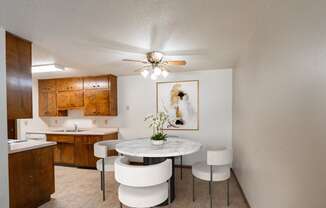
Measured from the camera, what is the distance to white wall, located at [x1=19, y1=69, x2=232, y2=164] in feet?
12.7

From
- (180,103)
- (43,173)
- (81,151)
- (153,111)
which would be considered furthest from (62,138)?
(180,103)

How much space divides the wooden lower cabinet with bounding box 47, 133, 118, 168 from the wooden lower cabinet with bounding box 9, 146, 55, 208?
128 cm

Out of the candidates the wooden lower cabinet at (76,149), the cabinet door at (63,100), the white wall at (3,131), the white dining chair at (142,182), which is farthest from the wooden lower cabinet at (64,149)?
the white dining chair at (142,182)

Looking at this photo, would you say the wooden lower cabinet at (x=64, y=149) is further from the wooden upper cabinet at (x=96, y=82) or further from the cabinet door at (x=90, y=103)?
the wooden upper cabinet at (x=96, y=82)

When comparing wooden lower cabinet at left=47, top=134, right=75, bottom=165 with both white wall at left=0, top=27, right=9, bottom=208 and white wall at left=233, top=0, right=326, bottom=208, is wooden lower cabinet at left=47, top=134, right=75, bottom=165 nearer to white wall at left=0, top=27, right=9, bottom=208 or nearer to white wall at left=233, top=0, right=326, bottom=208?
white wall at left=0, top=27, right=9, bottom=208

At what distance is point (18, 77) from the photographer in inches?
81.9

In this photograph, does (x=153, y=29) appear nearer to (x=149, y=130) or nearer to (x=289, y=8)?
(x=289, y=8)

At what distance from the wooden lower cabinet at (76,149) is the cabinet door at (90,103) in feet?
2.07

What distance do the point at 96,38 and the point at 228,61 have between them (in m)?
2.31

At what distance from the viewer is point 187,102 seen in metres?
4.04

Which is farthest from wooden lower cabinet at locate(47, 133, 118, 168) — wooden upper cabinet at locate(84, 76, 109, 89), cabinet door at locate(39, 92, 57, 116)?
wooden upper cabinet at locate(84, 76, 109, 89)

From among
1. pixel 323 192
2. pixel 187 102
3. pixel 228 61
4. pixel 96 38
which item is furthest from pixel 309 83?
pixel 187 102

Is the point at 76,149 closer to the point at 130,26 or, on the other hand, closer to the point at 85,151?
the point at 85,151

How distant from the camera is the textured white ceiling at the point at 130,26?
4.76ft
